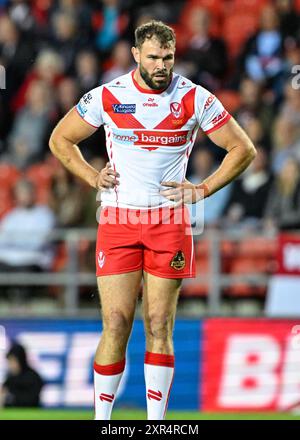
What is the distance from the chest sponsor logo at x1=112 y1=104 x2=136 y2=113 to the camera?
26.3ft

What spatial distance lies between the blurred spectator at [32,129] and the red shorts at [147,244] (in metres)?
7.37

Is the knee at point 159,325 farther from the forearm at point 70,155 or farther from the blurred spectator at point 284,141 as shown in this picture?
the blurred spectator at point 284,141

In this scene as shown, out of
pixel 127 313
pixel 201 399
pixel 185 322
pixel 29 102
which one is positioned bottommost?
pixel 201 399

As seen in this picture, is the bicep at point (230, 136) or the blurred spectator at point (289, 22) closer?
the bicep at point (230, 136)

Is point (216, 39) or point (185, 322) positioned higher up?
point (216, 39)

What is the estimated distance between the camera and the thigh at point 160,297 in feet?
26.2

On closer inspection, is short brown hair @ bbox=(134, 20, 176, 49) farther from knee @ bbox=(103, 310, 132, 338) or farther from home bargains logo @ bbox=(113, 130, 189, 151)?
knee @ bbox=(103, 310, 132, 338)

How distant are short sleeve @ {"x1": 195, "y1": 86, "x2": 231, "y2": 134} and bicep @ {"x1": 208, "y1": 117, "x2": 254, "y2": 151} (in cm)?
3

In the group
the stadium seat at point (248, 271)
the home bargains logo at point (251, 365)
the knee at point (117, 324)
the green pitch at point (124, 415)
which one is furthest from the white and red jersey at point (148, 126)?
the stadium seat at point (248, 271)

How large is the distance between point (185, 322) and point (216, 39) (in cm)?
438

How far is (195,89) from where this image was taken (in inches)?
318

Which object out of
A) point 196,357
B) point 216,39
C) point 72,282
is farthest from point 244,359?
point 216,39

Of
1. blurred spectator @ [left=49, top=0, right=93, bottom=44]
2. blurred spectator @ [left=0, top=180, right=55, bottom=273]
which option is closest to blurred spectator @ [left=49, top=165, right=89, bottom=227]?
blurred spectator @ [left=0, top=180, right=55, bottom=273]

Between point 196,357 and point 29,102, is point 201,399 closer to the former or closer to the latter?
point 196,357
